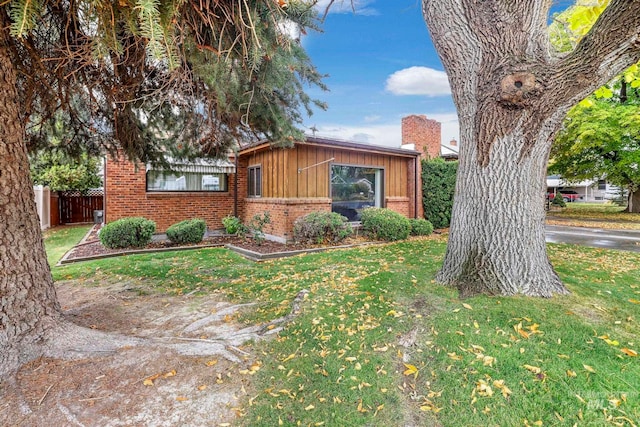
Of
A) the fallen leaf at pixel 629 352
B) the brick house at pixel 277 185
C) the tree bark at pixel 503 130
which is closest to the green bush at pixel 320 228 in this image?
the brick house at pixel 277 185

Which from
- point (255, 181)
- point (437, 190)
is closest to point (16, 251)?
point (255, 181)

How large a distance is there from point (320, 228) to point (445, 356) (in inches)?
236

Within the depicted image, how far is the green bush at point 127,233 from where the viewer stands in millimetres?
8102

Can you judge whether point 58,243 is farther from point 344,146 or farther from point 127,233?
point 344,146

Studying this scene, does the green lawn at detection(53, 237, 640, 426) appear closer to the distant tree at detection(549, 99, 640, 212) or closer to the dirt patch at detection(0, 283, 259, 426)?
the dirt patch at detection(0, 283, 259, 426)

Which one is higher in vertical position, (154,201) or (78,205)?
(154,201)

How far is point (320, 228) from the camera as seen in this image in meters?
8.53

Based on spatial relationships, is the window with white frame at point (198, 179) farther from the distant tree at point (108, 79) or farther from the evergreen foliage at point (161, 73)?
the distant tree at point (108, 79)

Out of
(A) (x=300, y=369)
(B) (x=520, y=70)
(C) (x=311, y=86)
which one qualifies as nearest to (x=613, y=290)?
(B) (x=520, y=70)

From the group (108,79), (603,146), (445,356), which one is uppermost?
(603,146)

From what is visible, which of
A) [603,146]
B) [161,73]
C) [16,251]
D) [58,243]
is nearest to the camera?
[16,251]

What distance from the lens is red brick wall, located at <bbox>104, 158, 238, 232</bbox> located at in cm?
956

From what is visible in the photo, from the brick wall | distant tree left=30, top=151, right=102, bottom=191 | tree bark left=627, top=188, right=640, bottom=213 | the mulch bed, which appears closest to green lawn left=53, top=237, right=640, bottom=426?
the mulch bed

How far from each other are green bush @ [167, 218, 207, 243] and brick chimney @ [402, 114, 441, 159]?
37.6ft
